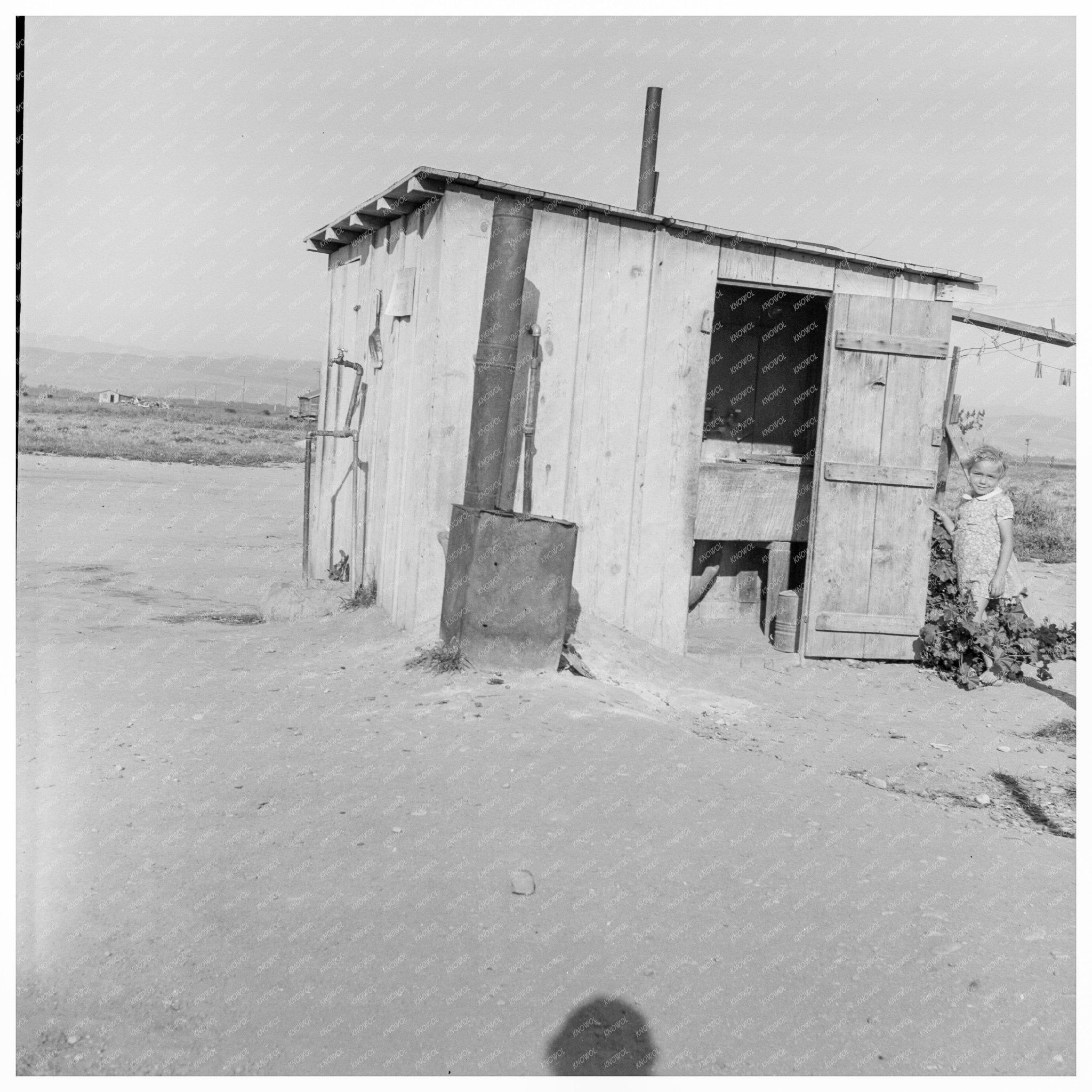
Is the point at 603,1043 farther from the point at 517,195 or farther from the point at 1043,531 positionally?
the point at 1043,531

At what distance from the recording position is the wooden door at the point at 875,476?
828cm

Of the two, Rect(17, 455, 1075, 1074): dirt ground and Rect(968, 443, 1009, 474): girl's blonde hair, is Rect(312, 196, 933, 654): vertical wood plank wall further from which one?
Rect(968, 443, 1009, 474): girl's blonde hair

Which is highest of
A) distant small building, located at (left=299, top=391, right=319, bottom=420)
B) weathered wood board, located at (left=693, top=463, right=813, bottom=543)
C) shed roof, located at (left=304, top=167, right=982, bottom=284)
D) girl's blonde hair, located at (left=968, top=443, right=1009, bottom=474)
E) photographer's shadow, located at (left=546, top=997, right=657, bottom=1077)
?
shed roof, located at (left=304, top=167, right=982, bottom=284)

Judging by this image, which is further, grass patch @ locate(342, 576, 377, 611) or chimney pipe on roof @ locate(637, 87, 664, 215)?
chimney pipe on roof @ locate(637, 87, 664, 215)

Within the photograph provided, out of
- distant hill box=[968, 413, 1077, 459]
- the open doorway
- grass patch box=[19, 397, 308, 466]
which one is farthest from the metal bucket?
distant hill box=[968, 413, 1077, 459]

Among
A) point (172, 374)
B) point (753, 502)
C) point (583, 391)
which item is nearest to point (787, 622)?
point (753, 502)

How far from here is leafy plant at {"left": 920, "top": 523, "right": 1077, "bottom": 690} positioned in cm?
807

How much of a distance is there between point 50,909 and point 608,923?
1.80m

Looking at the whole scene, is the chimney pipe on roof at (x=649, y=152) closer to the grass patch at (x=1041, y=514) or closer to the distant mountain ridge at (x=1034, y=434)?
the grass patch at (x=1041, y=514)

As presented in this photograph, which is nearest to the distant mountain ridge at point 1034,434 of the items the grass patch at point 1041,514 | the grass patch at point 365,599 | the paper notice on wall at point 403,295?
the grass patch at point 1041,514

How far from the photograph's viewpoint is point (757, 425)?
10438mm

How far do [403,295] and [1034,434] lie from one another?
80.3 meters

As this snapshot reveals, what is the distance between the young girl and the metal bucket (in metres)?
1.28

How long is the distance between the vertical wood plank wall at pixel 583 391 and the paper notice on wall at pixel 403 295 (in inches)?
3.1
